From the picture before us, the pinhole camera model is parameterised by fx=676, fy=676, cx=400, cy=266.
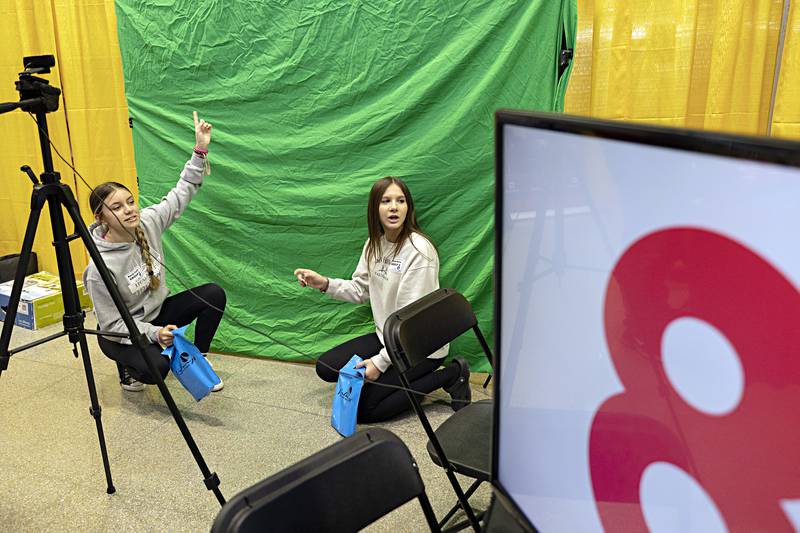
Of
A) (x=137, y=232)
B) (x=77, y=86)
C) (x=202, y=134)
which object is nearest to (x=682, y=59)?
(x=202, y=134)

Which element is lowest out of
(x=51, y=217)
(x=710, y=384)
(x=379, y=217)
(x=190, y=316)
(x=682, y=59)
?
(x=190, y=316)

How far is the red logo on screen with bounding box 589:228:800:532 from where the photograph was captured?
44 centimetres

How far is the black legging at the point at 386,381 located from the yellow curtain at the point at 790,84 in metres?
1.39

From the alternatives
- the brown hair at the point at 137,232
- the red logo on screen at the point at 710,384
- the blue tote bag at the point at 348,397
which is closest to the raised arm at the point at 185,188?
the brown hair at the point at 137,232

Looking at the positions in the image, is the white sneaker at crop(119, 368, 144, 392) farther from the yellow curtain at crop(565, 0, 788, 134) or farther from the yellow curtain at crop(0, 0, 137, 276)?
the yellow curtain at crop(565, 0, 788, 134)

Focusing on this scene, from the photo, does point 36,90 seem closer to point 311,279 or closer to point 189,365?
point 189,365

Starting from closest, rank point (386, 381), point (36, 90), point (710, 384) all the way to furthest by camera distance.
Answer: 1. point (710, 384)
2. point (36, 90)
3. point (386, 381)

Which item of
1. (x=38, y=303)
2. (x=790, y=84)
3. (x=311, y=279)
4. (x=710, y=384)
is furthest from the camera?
(x=38, y=303)

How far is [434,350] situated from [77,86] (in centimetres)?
267

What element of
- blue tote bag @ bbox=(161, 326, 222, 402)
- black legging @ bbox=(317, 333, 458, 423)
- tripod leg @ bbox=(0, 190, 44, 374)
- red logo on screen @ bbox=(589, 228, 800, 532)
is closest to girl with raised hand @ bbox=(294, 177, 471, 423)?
black legging @ bbox=(317, 333, 458, 423)

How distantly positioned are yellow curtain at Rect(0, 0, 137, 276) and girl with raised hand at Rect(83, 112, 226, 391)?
868 millimetres

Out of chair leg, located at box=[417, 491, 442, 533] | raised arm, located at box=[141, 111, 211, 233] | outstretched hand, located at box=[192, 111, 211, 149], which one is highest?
outstretched hand, located at box=[192, 111, 211, 149]

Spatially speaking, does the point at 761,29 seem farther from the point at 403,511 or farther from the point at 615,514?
the point at 615,514

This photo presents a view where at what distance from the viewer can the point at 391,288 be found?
8.41ft
